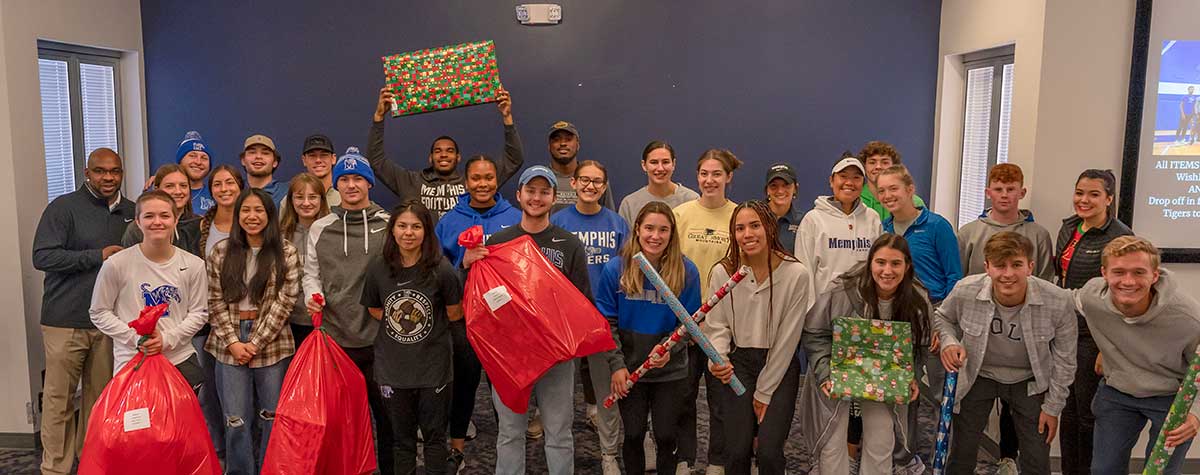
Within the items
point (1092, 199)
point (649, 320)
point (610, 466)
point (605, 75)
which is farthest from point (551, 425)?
point (605, 75)

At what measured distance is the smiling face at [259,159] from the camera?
457cm

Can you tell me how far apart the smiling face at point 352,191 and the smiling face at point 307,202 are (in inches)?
6.5

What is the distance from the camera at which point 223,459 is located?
3861mm

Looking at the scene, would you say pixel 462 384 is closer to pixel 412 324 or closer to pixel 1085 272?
Result: pixel 412 324

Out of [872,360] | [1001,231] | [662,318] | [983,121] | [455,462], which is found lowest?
[455,462]

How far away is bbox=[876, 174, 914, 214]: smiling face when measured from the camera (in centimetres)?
391

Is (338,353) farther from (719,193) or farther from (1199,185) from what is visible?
(1199,185)

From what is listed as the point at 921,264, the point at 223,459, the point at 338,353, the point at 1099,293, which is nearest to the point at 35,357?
the point at 223,459

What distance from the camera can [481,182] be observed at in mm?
4098

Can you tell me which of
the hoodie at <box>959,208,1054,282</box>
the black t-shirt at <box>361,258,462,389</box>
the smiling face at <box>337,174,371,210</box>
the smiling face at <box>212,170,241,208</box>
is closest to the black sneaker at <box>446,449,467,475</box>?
the black t-shirt at <box>361,258,462,389</box>

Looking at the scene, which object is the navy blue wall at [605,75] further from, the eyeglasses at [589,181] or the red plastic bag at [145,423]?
the red plastic bag at [145,423]

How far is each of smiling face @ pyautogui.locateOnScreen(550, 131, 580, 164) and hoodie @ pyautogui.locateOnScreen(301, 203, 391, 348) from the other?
1407mm

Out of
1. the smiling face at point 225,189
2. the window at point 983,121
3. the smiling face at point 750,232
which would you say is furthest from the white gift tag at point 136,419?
the window at point 983,121

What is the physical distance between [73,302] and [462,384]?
1.78 m
